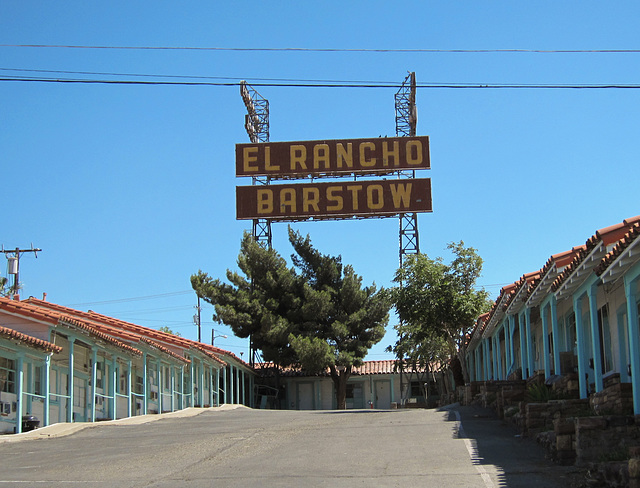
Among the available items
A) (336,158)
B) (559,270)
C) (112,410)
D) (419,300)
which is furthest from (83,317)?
(559,270)

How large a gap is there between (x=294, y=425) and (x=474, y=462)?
27.4 ft

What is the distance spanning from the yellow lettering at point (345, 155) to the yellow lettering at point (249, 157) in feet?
14.0

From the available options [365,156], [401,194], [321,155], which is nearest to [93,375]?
[321,155]

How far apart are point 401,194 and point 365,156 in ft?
8.89

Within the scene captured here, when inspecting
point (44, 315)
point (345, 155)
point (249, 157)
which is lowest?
point (44, 315)

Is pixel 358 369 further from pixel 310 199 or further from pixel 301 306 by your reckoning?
pixel 310 199

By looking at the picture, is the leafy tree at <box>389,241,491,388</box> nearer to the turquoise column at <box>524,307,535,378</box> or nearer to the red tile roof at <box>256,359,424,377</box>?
the turquoise column at <box>524,307,535,378</box>

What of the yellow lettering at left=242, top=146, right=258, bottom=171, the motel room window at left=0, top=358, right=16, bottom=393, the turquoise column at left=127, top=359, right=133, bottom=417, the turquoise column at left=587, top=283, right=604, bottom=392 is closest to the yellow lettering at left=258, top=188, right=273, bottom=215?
the yellow lettering at left=242, top=146, right=258, bottom=171

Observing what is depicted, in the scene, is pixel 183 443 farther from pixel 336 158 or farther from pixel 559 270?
pixel 336 158

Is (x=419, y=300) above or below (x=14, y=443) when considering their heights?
above

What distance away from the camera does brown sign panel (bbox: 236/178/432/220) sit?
42281 mm

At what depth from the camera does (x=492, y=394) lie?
2233 cm

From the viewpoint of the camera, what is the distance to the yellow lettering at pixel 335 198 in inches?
1674

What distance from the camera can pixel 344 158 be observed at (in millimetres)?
42875
